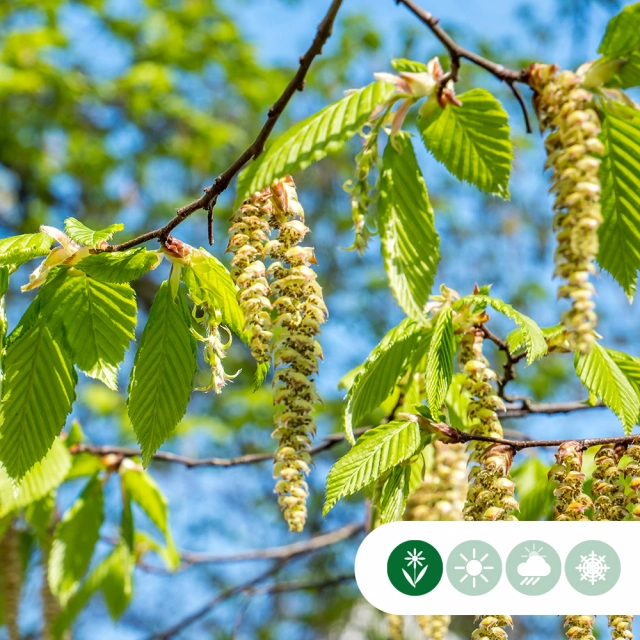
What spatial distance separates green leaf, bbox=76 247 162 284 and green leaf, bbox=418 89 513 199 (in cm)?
49

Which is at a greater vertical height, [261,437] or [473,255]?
[473,255]

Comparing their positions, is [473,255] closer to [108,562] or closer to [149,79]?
[149,79]

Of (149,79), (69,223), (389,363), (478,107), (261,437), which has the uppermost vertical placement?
(149,79)

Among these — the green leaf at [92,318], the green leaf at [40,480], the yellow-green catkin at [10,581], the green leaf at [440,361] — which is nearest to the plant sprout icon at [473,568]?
the green leaf at [440,361]

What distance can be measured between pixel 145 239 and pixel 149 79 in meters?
6.08

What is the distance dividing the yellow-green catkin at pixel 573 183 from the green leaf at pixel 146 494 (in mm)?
1906

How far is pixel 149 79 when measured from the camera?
22.2 ft

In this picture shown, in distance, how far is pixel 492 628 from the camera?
1.07 m

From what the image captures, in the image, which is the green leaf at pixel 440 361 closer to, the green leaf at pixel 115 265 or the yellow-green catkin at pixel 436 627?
the green leaf at pixel 115 265

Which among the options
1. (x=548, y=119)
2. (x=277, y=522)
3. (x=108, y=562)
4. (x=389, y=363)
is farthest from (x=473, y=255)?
(x=548, y=119)

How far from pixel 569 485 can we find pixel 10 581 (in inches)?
96.6

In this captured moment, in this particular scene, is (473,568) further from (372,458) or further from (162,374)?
(162,374)

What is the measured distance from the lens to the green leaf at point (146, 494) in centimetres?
246

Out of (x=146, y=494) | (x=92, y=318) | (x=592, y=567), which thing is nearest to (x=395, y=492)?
(x=592, y=567)
